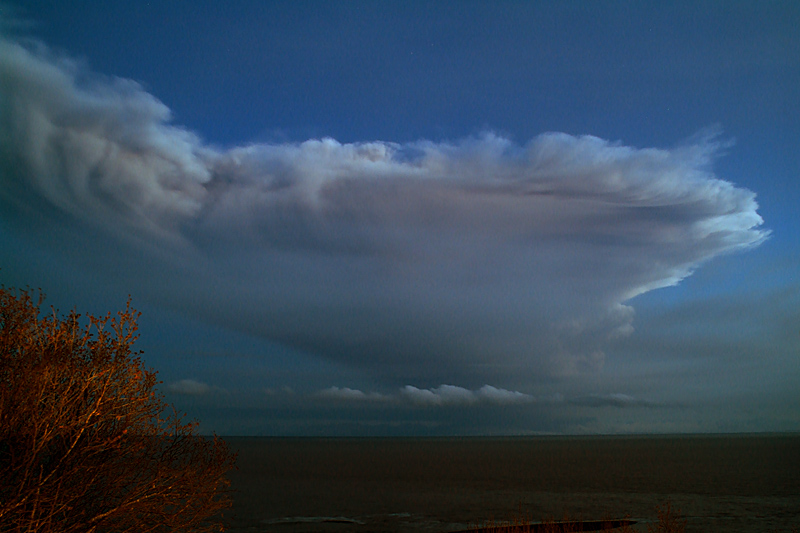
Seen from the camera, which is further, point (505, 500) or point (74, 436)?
point (505, 500)

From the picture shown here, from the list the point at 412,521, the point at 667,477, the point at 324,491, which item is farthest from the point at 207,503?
the point at 667,477

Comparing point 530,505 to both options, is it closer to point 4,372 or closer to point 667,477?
point 667,477

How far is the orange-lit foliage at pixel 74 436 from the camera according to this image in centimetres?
1205

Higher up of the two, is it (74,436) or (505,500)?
(74,436)

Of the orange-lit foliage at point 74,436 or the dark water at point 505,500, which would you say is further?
the dark water at point 505,500

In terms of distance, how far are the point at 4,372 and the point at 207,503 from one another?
623 cm

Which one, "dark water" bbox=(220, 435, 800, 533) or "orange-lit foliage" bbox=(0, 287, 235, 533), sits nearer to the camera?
"orange-lit foliage" bbox=(0, 287, 235, 533)

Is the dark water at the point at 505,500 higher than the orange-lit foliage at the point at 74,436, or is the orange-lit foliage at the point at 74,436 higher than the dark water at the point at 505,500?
the orange-lit foliage at the point at 74,436

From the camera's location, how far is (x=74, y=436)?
13.4m

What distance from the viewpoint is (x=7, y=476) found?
12.1 m

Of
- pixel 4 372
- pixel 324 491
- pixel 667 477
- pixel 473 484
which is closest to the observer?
pixel 4 372

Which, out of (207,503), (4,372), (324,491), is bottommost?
(324,491)

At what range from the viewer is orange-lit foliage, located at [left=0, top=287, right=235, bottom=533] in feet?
39.5

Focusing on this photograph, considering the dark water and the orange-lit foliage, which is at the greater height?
the orange-lit foliage
